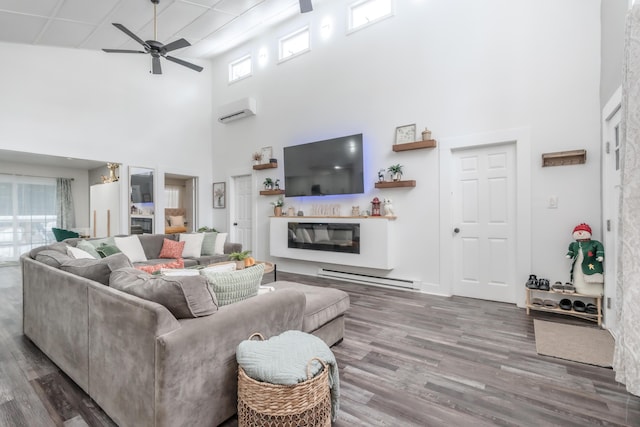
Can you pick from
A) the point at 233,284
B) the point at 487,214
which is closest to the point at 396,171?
the point at 487,214

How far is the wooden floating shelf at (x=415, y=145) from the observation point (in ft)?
13.4

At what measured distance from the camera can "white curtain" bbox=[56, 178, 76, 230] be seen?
7273mm

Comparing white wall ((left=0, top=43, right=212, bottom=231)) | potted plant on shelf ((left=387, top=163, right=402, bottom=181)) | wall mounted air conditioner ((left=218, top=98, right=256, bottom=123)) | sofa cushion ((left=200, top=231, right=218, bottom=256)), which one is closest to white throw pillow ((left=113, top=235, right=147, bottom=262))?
sofa cushion ((left=200, top=231, right=218, bottom=256))

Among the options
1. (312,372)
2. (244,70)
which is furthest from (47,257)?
(244,70)

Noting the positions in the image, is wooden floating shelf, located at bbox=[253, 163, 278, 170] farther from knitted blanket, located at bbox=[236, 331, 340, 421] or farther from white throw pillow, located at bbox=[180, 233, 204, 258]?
knitted blanket, located at bbox=[236, 331, 340, 421]

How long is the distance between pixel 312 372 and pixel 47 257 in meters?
2.34

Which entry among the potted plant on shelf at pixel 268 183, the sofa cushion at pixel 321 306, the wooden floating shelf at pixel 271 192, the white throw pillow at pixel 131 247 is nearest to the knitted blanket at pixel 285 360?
the sofa cushion at pixel 321 306

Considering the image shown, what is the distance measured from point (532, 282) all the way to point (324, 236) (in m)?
2.81

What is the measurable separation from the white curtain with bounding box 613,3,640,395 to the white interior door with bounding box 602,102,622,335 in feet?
6.51

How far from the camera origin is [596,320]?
120 inches

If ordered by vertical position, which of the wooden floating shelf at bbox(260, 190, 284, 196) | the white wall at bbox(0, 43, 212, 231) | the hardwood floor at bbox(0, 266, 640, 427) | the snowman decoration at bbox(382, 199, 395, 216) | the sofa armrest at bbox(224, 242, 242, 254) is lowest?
the hardwood floor at bbox(0, 266, 640, 427)

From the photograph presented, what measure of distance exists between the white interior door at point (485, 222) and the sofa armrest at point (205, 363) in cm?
308

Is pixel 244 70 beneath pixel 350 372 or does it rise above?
above

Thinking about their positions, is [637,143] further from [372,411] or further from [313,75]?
[313,75]
